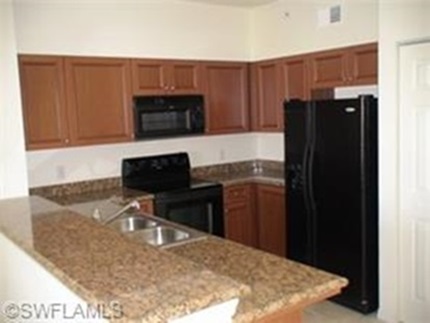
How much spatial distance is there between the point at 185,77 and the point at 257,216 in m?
1.63

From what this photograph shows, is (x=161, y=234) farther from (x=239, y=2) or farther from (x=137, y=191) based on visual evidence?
(x=239, y=2)

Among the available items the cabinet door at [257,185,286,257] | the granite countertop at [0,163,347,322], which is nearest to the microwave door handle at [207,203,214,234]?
the cabinet door at [257,185,286,257]

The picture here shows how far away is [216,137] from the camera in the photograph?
17.0 feet

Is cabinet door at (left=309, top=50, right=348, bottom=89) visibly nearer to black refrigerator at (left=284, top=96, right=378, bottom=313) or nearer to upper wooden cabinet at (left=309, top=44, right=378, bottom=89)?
upper wooden cabinet at (left=309, top=44, right=378, bottom=89)

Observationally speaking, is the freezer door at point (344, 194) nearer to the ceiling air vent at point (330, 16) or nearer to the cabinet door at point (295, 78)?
the cabinet door at point (295, 78)

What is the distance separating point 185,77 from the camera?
182 inches

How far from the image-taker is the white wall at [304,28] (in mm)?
3988

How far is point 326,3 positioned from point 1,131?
305 cm

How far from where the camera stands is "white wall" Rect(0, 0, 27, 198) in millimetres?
3447

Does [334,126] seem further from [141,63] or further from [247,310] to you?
[247,310]

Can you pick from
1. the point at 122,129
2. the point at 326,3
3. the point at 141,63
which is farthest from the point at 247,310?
the point at 326,3

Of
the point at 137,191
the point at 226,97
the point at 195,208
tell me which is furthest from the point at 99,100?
the point at 226,97

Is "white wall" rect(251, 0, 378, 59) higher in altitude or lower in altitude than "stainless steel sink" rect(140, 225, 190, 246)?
higher

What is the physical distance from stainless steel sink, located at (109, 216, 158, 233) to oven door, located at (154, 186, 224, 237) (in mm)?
1046
